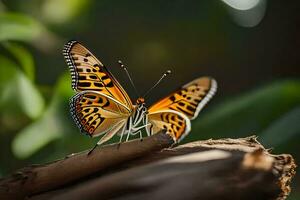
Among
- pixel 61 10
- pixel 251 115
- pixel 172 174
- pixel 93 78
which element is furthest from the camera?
pixel 61 10

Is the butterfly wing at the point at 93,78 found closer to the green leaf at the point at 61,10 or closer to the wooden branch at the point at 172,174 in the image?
the wooden branch at the point at 172,174

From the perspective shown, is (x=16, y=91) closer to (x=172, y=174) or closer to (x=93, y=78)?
(x=93, y=78)

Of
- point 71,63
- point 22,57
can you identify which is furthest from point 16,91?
point 71,63

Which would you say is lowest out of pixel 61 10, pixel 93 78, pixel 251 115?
pixel 251 115

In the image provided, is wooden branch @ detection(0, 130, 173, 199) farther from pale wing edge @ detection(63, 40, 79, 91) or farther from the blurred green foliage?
the blurred green foliage

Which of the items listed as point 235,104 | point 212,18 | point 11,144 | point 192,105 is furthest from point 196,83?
point 212,18
